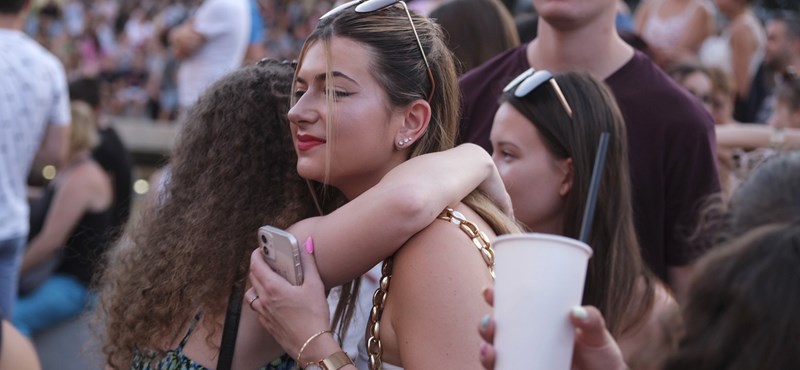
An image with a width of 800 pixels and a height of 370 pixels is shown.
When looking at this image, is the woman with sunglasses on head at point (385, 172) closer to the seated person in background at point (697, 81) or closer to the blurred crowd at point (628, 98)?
the blurred crowd at point (628, 98)

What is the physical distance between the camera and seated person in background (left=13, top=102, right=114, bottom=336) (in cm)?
555

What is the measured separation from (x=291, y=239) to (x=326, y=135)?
29cm

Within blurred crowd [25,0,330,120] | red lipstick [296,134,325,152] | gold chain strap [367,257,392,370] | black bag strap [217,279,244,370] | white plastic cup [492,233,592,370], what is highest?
white plastic cup [492,233,592,370]

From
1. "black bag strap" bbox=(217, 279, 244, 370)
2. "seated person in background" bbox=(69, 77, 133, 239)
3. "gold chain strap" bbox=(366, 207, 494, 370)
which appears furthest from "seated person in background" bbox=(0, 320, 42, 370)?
"seated person in background" bbox=(69, 77, 133, 239)

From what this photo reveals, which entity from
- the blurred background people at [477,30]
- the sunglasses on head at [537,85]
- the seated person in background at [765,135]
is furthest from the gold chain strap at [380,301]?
the seated person in background at [765,135]

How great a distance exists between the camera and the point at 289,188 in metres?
2.47

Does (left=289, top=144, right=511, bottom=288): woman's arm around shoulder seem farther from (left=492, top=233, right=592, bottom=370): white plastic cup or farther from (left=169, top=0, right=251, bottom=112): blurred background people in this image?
(left=169, top=0, right=251, bottom=112): blurred background people

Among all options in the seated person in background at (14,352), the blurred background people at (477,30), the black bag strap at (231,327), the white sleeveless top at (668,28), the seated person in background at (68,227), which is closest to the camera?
the black bag strap at (231,327)

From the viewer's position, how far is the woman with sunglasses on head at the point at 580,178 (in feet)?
9.35

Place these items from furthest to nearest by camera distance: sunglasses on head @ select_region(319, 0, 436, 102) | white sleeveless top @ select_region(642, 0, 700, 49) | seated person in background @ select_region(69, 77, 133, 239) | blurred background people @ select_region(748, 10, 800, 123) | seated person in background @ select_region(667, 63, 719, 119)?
white sleeveless top @ select_region(642, 0, 700, 49), seated person in background @ select_region(69, 77, 133, 239), blurred background people @ select_region(748, 10, 800, 123), seated person in background @ select_region(667, 63, 719, 119), sunglasses on head @ select_region(319, 0, 436, 102)

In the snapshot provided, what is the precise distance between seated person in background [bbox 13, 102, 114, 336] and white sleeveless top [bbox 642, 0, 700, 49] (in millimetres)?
3422

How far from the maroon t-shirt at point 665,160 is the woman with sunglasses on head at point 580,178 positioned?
0.33 metres

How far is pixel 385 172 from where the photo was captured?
2.32 metres

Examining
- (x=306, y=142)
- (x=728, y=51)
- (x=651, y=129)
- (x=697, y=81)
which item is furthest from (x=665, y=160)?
(x=728, y=51)
